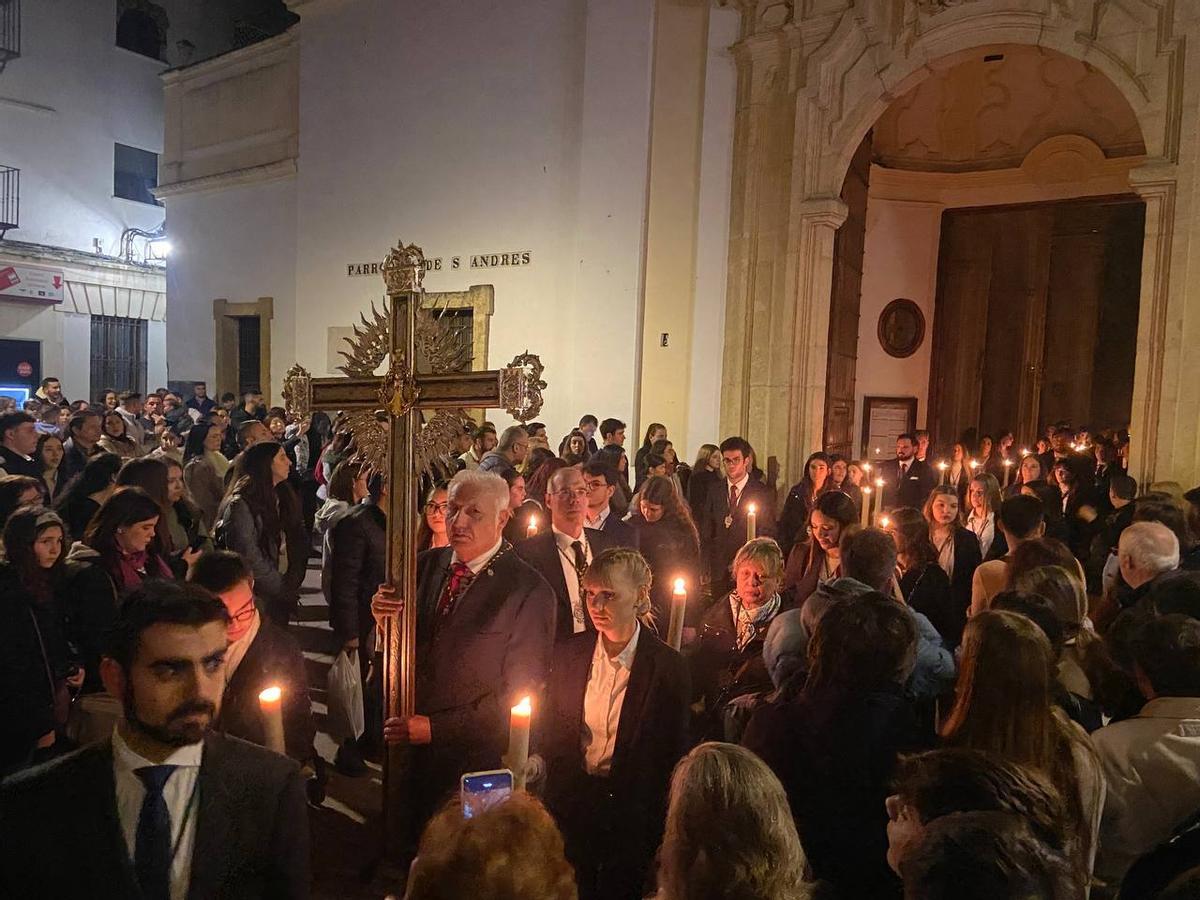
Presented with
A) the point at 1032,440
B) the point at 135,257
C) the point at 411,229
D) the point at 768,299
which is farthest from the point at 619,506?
the point at 135,257

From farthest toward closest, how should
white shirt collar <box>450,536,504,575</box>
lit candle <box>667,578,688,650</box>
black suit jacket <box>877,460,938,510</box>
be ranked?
black suit jacket <box>877,460,938,510</box> → lit candle <box>667,578,688,650</box> → white shirt collar <box>450,536,504,575</box>

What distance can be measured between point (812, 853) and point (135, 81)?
93.1 ft

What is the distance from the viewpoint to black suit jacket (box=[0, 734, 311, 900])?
1.74 metres

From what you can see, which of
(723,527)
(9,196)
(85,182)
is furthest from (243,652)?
(85,182)

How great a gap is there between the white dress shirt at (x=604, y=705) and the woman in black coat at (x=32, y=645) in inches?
70.2

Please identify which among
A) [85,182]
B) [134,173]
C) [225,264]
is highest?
[134,173]

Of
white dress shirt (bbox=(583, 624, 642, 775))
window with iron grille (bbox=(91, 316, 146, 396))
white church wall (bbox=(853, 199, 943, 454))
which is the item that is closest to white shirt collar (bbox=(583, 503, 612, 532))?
white dress shirt (bbox=(583, 624, 642, 775))

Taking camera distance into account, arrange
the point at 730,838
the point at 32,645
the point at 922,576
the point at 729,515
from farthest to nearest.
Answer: the point at 729,515 → the point at 922,576 → the point at 32,645 → the point at 730,838

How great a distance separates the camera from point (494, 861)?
137 centimetres

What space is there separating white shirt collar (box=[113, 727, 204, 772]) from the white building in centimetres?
2428

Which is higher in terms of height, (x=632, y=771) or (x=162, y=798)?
(x=162, y=798)

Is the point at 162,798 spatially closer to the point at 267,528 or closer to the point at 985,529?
the point at 267,528

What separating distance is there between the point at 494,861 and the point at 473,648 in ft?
6.55

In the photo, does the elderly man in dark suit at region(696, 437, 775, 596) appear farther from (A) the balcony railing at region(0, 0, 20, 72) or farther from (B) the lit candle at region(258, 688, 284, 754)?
(A) the balcony railing at region(0, 0, 20, 72)
